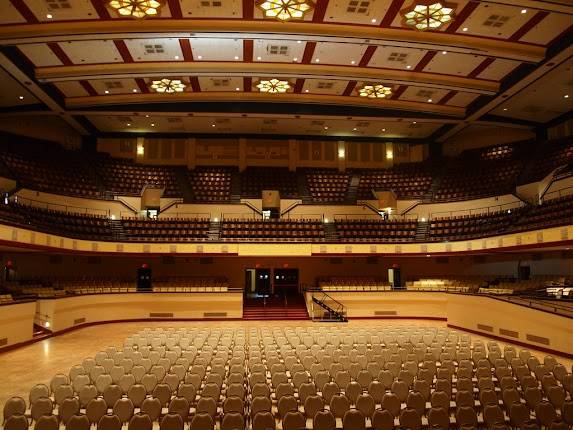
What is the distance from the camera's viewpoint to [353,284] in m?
23.5

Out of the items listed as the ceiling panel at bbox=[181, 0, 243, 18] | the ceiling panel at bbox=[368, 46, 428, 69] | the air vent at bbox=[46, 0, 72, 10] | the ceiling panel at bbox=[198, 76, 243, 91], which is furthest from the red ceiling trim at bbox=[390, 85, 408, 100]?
the air vent at bbox=[46, 0, 72, 10]

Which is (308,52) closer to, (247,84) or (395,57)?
(395,57)

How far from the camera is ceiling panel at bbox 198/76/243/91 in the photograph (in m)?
20.2

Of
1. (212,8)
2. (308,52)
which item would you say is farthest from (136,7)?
(308,52)

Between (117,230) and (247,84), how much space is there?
31.6ft

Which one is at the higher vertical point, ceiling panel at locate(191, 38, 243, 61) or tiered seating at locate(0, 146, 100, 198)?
ceiling panel at locate(191, 38, 243, 61)

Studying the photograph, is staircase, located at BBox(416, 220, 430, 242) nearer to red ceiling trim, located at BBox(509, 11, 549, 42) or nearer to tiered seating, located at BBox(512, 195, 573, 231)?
tiered seating, located at BBox(512, 195, 573, 231)

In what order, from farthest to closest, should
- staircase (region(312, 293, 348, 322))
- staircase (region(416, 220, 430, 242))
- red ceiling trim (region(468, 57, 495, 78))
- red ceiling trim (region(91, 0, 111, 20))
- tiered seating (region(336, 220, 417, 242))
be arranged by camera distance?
tiered seating (region(336, 220, 417, 242)) → staircase (region(416, 220, 430, 242)) → staircase (region(312, 293, 348, 322)) → red ceiling trim (region(468, 57, 495, 78)) → red ceiling trim (region(91, 0, 111, 20))

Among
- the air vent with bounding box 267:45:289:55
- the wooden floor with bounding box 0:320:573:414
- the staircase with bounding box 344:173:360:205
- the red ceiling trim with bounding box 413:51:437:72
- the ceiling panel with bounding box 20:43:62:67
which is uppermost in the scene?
the air vent with bounding box 267:45:289:55

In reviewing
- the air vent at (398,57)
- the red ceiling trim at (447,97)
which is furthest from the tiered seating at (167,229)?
the red ceiling trim at (447,97)

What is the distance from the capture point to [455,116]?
77.7 feet

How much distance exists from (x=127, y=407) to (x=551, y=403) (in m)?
6.14

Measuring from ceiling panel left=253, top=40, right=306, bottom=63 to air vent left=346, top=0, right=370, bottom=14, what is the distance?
2.26 m

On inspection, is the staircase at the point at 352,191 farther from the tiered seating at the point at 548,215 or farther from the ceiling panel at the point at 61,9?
the ceiling panel at the point at 61,9
